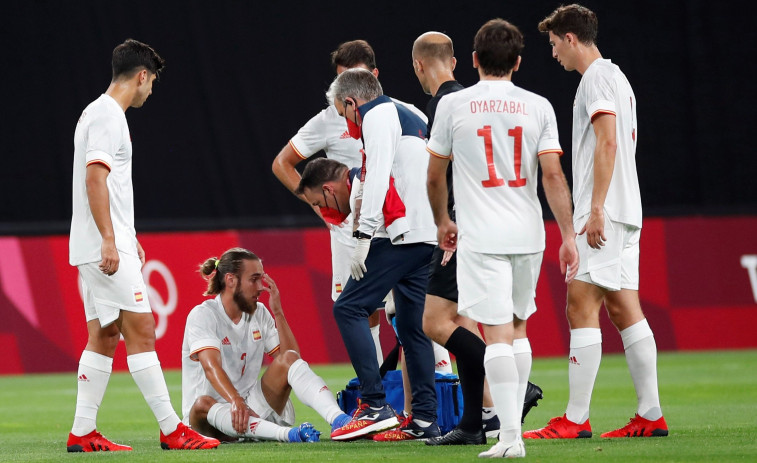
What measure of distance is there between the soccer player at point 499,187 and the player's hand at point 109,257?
5.92 feet

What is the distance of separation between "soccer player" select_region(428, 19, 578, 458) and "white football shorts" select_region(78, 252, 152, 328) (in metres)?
1.87

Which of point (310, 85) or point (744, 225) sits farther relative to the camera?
point (310, 85)

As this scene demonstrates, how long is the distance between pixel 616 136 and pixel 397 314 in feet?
5.13

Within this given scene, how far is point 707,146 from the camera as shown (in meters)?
16.3

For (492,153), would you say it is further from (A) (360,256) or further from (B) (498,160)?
(A) (360,256)

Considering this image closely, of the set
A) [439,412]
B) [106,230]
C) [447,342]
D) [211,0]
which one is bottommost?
[439,412]

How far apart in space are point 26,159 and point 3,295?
12.4ft

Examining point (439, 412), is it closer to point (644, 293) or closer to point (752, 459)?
point (752, 459)

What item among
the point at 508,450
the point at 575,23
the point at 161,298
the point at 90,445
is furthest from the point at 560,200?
the point at 161,298

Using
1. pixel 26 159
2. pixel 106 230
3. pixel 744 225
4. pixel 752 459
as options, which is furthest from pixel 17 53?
pixel 752 459

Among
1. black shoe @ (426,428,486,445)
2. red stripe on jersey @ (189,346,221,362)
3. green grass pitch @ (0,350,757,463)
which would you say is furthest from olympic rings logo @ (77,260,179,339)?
black shoe @ (426,428,486,445)

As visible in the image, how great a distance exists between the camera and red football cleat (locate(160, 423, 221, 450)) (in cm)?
641

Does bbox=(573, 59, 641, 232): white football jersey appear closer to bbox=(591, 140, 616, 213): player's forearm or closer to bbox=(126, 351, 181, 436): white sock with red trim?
bbox=(591, 140, 616, 213): player's forearm

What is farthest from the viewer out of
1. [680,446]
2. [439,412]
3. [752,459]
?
[439,412]
